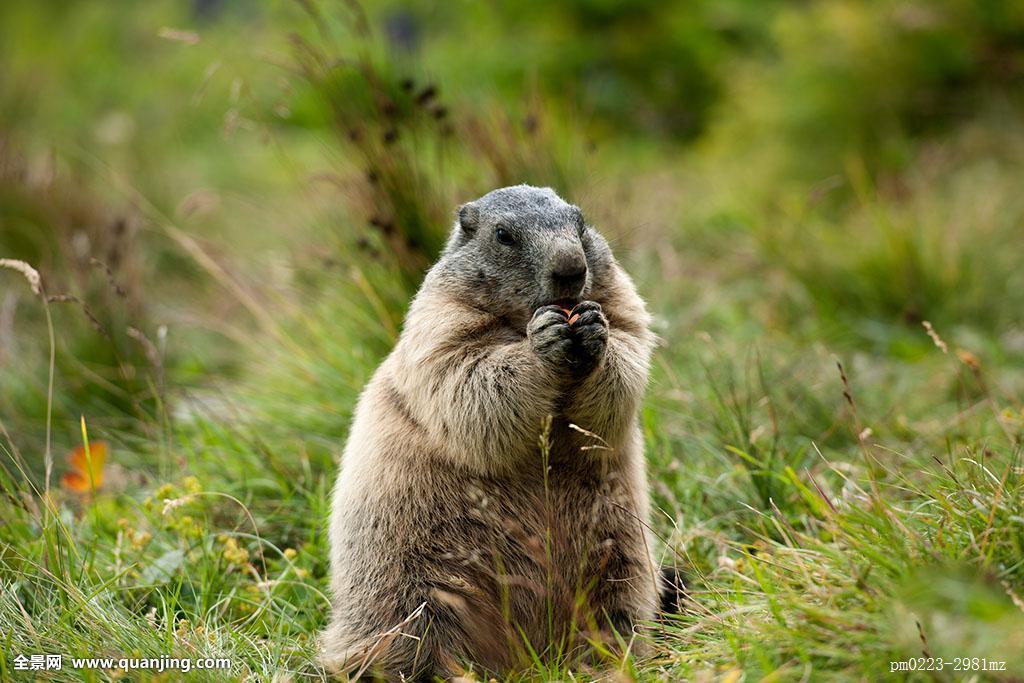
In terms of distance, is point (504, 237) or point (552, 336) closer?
point (552, 336)

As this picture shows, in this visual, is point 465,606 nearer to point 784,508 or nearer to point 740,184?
point 784,508

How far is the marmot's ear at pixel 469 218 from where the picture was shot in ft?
11.8

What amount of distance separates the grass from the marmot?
0.96ft

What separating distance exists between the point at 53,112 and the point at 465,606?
12.6 meters

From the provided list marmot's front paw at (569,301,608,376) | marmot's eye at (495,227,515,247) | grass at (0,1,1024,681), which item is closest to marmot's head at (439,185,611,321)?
marmot's eye at (495,227,515,247)

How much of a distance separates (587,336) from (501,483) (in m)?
0.63

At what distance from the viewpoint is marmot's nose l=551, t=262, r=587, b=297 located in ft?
10.5

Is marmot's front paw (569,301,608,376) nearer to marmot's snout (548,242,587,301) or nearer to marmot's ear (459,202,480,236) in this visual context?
marmot's snout (548,242,587,301)

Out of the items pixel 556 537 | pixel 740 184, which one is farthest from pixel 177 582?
pixel 740 184

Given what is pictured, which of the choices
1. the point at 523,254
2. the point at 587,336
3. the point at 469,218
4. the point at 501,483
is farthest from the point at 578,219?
the point at 501,483

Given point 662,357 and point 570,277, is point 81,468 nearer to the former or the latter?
point 570,277

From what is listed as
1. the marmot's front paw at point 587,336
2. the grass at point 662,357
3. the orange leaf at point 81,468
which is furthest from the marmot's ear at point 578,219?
the orange leaf at point 81,468

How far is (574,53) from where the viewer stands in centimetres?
1224

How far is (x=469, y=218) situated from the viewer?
11.8 ft
